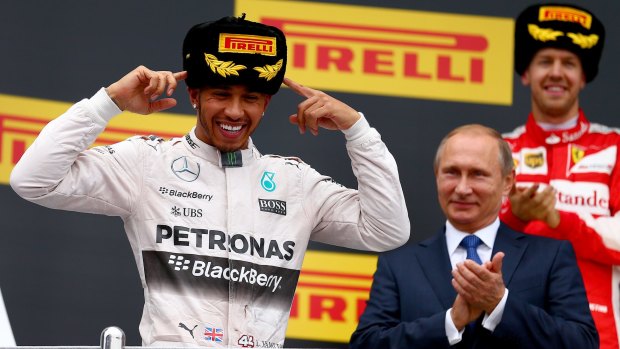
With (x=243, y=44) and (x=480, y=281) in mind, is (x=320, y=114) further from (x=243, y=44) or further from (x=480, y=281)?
(x=480, y=281)

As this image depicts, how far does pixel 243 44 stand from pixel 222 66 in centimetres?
9

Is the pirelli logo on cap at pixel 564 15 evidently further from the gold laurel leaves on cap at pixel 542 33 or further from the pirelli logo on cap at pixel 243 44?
the pirelli logo on cap at pixel 243 44

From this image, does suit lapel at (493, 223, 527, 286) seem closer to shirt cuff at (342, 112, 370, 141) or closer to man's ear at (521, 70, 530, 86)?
shirt cuff at (342, 112, 370, 141)

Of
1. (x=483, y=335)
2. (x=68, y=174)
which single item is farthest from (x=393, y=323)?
(x=68, y=174)

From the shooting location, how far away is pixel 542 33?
4809 mm

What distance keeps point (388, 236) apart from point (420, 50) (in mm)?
1730

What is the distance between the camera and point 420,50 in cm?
520

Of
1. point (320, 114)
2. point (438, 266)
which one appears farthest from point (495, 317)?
point (320, 114)

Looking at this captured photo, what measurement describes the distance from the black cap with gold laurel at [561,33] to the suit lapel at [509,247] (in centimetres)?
92

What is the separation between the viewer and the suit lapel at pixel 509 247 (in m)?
4.00

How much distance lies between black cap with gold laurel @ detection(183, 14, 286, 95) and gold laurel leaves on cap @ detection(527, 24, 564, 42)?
5.12ft

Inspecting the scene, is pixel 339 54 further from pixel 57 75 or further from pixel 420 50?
pixel 57 75

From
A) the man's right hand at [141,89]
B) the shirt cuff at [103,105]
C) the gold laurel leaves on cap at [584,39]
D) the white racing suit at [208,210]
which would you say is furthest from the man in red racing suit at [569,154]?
the shirt cuff at [103,105]

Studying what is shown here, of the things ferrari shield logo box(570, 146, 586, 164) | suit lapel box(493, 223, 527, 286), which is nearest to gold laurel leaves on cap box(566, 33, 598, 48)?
ferrari shield logo box(570, 146, 586, 164)
